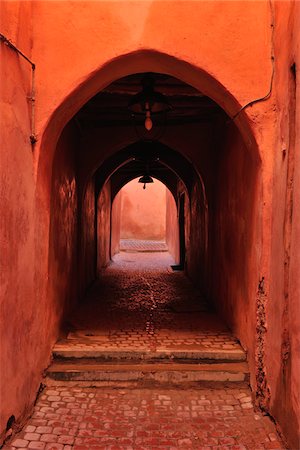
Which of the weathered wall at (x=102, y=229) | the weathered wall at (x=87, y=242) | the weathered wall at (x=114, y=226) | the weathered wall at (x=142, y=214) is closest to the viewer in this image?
the weathered wall at (x=87, y=242)

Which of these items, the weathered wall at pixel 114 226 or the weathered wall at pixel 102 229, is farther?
the weathered wall at pixel 114 226

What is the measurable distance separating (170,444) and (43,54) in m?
3.37

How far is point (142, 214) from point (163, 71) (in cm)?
2009

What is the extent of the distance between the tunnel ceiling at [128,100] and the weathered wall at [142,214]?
56.1ft

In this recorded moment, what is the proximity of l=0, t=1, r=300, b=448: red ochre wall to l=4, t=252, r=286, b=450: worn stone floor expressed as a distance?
0.23 m

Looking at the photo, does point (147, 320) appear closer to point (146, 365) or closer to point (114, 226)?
point (146, 365)

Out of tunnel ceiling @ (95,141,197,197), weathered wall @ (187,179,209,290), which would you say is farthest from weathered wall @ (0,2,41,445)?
tunnel ceiling @ (95,141,197,197)

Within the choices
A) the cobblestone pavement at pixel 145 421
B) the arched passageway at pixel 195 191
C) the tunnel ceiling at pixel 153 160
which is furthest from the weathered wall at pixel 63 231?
the tunnel ceiling at pixel 153 160

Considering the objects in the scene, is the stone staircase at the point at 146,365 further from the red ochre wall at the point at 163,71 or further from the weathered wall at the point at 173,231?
the weathered wall at the point at 173,231

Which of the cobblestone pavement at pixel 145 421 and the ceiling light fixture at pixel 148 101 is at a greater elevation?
the ceiling light fixture at pixel 148 101

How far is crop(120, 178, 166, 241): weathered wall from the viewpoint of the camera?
23.6 metres

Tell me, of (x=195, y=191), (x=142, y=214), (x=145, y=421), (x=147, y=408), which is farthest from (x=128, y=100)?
(x=142, y=214)

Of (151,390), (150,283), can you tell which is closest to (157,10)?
(151,390)

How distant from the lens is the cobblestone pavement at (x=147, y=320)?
398 centimetres
